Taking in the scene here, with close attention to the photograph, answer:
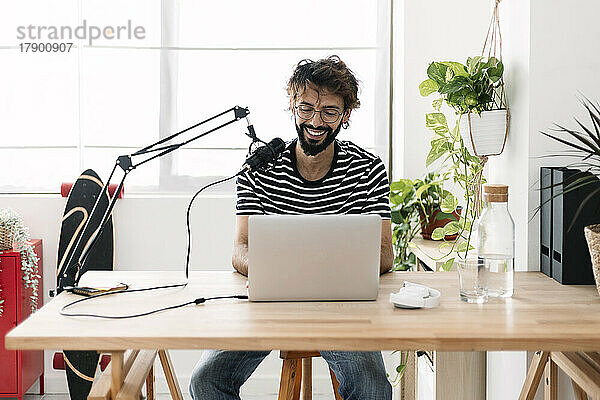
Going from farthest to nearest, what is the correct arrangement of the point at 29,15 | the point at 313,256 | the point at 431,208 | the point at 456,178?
1. the point at 29,15
2. the point at 431,208
3. the point at 456,178
4. the point at 313,256

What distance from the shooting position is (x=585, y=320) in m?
1.64

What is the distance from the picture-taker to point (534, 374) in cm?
198

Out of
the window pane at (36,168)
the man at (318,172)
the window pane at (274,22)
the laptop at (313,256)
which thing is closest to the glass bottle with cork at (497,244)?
the laptop at (313,256)

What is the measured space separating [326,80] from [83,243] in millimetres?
1683

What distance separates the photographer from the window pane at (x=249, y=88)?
371cm

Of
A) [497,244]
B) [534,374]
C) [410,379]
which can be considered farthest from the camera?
[410,379]

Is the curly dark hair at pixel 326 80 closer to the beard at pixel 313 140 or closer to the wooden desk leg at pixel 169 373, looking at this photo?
the beard at pixel 313 140

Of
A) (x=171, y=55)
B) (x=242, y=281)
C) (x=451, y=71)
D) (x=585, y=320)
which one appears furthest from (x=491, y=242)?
(x=171, y=55)

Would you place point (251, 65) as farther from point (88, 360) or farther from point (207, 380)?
point (207, 380)

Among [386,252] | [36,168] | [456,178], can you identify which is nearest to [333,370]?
[386,252]

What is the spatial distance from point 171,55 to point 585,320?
263 centimetres

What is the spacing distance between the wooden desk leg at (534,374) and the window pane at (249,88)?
1.97 metres

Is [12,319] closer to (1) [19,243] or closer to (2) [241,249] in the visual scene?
(1) [19,243]

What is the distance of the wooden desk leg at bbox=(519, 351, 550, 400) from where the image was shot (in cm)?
196
